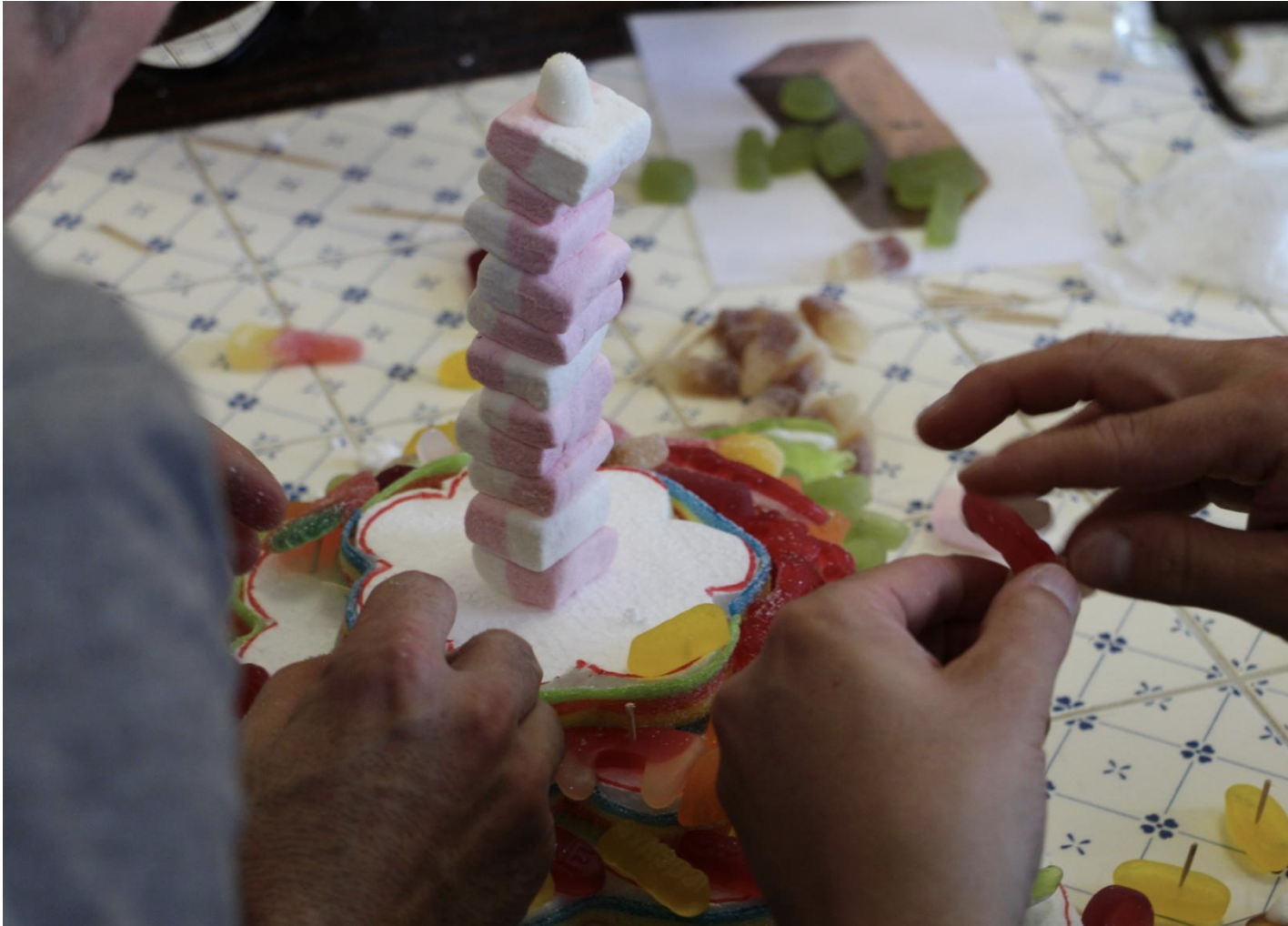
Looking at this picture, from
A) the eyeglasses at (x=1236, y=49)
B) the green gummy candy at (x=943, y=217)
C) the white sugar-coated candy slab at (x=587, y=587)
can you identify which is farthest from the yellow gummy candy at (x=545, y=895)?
the eyeglasses at (x=1236, y=49)

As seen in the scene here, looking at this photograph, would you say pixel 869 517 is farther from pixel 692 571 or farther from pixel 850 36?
pixel 850 36

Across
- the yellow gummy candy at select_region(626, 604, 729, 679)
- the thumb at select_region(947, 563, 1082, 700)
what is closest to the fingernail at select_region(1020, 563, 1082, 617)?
the thumb at select_region(947, 563, 1082, 700)

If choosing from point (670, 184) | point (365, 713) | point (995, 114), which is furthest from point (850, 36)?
point (365, 713)

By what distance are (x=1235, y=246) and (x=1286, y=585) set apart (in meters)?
0.72

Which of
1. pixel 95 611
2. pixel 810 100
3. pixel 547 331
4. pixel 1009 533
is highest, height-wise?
pixel 95 611

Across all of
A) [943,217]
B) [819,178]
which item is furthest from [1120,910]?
[819,178]

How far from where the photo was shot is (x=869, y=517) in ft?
3.21

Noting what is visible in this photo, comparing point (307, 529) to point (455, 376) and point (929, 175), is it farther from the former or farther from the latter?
point (929, 175)

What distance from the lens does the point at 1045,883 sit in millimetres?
729

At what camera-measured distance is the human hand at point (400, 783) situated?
1.74 ft

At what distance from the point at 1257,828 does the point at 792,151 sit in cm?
79

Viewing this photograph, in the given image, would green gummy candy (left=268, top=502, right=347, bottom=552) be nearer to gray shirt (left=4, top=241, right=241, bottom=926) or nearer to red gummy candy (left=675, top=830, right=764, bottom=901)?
red gummy candy (left=675, top=830, right=764, bottom=901)

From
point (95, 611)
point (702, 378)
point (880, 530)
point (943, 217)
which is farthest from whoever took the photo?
point (943, 217)

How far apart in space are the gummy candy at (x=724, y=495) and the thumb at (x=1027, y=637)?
0.28m
